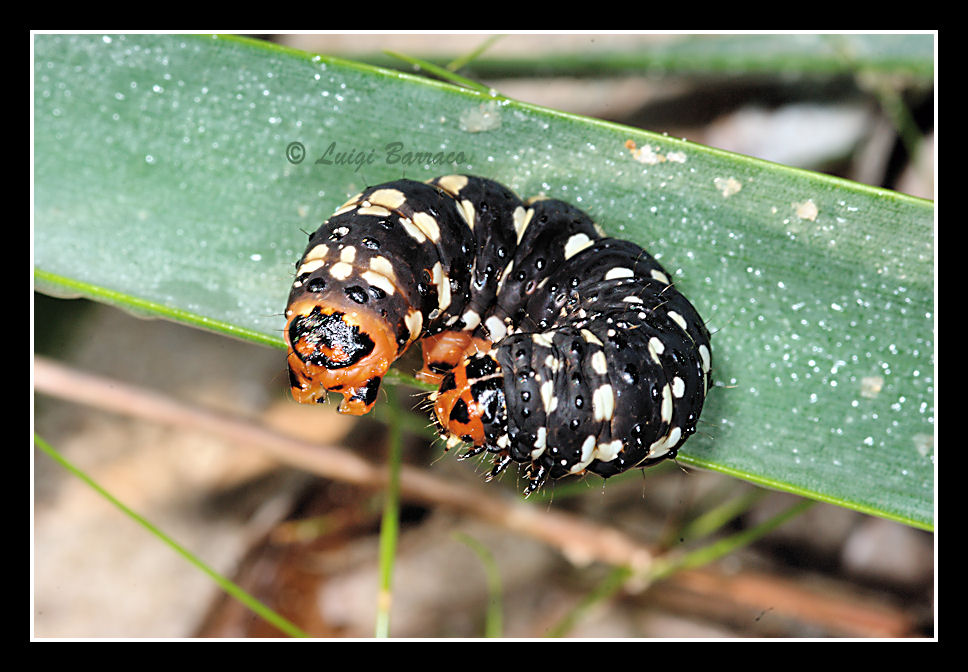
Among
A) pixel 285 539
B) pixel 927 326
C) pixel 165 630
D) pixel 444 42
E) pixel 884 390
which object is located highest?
pixel 444 42

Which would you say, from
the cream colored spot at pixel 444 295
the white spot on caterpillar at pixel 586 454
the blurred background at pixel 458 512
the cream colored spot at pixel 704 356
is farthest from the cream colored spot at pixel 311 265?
the cream colored spot at pixel 704 356

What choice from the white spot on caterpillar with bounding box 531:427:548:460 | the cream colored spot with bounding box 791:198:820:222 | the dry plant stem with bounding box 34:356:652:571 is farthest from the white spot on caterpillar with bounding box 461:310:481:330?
the cream colored spot with bounding box 791:198:820:222

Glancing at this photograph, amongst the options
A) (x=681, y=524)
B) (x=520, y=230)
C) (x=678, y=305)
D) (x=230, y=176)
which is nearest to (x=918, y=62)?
(x=678, y=305)

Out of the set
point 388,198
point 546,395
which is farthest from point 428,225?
point 546,395

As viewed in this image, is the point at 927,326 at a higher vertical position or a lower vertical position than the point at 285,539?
higher

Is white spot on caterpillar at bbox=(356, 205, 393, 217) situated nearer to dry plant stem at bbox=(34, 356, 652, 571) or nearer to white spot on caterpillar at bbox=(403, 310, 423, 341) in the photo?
white spot on caterpillar at bbox=(403, 310, 423, 341)

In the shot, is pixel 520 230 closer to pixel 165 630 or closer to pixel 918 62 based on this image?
pixel 918 62
